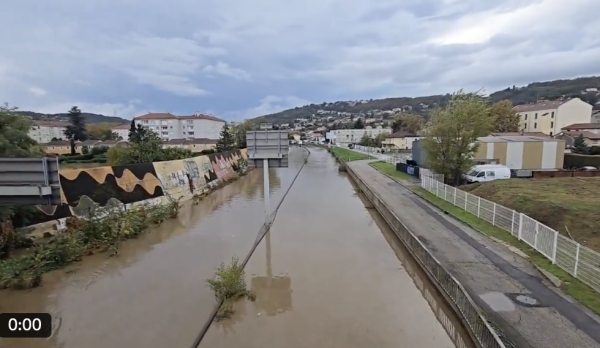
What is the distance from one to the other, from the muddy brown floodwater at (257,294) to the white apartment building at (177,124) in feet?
306

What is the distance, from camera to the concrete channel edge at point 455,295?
536 centimetres

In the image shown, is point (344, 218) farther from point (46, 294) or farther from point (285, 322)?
point (46, 294)

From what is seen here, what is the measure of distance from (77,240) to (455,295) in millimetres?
11603

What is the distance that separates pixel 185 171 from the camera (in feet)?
71.9

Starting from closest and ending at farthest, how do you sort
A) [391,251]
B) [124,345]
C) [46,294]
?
1. [124,345]
2. [46,294]
3. [391,251]

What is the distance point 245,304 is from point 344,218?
9082mm

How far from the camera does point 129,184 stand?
16.4 metres

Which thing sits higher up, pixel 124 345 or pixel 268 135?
pixel 268 135

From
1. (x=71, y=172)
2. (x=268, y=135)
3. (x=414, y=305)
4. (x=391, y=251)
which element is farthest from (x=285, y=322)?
(x=71, y=172)

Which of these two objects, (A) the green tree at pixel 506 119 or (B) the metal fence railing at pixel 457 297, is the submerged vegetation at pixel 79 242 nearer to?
(B) the metal fence railing at pixel 457 297

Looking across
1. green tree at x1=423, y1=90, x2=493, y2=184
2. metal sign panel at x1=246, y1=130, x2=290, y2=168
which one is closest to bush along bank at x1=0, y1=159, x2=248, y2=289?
metal sign panel at x1=246, y1=130, x2=290, y2=168

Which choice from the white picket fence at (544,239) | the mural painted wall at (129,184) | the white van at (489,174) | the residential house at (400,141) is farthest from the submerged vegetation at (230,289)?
the residential house at (400,141)
